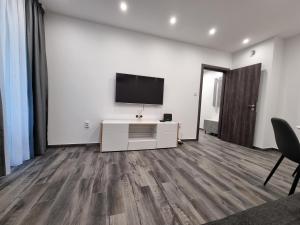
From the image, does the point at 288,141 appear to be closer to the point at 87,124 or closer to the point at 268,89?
the point at 268,89

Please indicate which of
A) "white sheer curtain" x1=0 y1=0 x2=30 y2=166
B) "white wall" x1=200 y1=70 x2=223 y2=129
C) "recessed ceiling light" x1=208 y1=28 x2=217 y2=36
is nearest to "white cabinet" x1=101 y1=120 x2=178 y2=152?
"white sheer curtain" x1=0 y1=0 x2=30 y2=166

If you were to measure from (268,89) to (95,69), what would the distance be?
3911 mm

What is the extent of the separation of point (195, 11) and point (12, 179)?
355 cm

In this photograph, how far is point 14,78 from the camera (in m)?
1.84

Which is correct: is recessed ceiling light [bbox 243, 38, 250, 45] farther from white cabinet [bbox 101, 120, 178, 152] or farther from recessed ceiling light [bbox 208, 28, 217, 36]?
white cabinet [bbox 101, 120, 178, 152]

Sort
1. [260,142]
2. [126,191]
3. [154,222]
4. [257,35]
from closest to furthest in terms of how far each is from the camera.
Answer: [154,222] < [126,191] < [257,35] < [260,142]

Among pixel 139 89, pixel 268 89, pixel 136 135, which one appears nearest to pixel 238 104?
pixel 268 89

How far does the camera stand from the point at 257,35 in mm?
3131

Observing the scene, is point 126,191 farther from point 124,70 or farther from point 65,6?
point 65,6

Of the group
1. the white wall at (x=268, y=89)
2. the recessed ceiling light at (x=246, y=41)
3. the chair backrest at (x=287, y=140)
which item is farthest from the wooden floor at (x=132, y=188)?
the recessed ceiling light at (x=246, y=41)

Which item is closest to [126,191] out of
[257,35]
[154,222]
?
[154,222]

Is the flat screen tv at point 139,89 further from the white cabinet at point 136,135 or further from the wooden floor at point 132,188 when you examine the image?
the wooden floor at point 132,188

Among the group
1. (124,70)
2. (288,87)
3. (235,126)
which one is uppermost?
(124,70)

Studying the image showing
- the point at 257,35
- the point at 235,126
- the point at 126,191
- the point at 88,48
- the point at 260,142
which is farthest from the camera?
the point at 235,126
